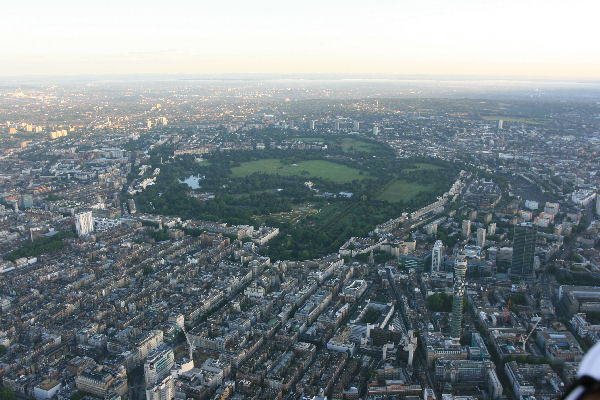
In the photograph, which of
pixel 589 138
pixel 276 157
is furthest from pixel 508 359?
pixel 589 138

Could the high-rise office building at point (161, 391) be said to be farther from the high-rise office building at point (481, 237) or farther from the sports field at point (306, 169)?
the sports field at point (306, 169)

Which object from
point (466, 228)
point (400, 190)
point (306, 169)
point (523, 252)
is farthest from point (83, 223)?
point (306, 169)

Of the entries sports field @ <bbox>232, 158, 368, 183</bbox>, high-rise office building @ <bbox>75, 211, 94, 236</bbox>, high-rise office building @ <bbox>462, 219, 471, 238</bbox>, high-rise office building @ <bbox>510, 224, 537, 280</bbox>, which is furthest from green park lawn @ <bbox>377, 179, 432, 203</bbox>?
high-rise office building @ <bbox>75, 211, 94, 236</bbox>

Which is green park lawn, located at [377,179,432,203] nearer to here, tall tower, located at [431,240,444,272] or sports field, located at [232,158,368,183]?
sports field, located at [232,158,368,183]

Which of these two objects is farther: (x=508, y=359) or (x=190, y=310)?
(x=190, y=310)

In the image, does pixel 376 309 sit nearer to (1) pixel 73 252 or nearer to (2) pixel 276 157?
(1) pixel 73 252

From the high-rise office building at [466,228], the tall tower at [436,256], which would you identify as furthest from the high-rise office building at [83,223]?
the high-rise office building at [466,228]
